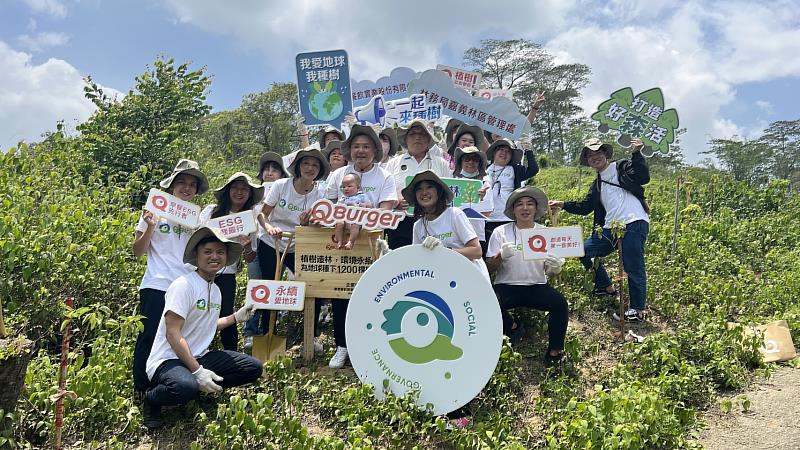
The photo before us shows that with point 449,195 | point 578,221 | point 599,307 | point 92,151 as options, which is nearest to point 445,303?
point 449,195

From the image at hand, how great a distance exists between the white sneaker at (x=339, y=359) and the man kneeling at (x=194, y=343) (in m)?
0.87

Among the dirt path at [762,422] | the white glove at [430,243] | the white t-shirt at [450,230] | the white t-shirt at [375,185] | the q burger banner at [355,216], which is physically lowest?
the dirt path at [762,422]

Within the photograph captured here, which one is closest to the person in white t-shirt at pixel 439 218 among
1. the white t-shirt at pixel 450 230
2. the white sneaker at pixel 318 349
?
the white t-shirt at pixel 450 230

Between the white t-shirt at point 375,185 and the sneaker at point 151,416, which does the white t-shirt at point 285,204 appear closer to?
the white t-shirt at point 375,185

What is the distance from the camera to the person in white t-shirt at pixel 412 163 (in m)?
5.24

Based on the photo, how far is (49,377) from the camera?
157 inches

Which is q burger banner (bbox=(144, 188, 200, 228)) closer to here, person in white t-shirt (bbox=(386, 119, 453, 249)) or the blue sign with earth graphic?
person in white t-shirt (bbox=(386, 119, 453, 249))

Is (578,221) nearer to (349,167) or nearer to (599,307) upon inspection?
(599,307)

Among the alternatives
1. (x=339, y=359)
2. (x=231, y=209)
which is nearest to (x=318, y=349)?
(x=339, y=359)

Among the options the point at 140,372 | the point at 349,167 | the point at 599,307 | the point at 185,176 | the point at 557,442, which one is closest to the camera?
the point at 557,442

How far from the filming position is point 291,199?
201 inches

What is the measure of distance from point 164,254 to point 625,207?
4445 mm

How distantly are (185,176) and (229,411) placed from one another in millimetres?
2086

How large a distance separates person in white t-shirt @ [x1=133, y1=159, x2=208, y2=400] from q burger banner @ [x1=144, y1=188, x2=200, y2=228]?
7cm
